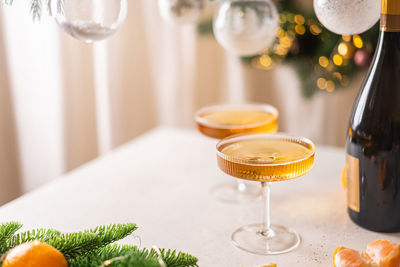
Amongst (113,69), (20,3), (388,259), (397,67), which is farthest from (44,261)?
(113,69)

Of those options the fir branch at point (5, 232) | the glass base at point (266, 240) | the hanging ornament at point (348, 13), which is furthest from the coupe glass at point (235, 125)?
the fir branch at point (5, 232)

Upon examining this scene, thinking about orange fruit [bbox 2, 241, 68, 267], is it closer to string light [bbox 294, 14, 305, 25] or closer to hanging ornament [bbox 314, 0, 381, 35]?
hanging ornament [bbox 314, 0, 381, 35]

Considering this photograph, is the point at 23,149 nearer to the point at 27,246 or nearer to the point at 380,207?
the point at 27,246

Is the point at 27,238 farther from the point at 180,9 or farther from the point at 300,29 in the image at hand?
the point at 300,29

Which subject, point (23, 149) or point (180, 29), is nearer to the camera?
point (23, 149)

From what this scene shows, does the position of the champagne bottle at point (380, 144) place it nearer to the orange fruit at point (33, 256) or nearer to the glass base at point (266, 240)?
the glass base at point (266, 240)

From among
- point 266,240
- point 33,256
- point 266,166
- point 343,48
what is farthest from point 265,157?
point 343,48
